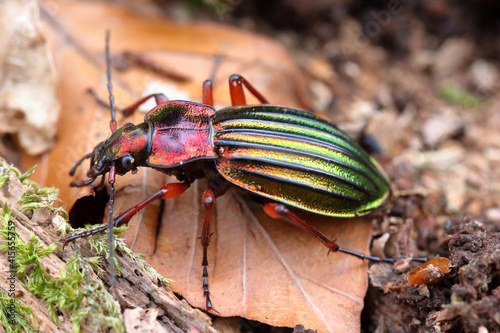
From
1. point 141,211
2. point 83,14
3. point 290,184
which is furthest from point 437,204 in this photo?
point 83,14

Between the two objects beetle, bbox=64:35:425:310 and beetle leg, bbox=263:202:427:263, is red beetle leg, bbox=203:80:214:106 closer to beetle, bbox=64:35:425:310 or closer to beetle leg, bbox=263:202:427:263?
beetle, bbox=64:35:425:310

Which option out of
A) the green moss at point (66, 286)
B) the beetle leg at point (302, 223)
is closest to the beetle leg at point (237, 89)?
the beetle leg at point (302, 223)

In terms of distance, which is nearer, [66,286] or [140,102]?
[66,286]

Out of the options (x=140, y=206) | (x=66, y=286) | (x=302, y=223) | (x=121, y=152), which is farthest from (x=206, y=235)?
(x=66, y=286)

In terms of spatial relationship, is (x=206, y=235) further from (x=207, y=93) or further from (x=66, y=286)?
(x=207, y=93)

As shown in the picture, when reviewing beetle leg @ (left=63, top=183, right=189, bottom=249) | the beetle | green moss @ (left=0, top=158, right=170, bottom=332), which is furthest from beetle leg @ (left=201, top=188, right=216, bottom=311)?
green moss @ (left=0, top=158, right=170, bottom=332)

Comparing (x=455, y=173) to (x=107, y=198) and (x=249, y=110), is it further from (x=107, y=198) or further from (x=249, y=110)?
(x=107, y=198)

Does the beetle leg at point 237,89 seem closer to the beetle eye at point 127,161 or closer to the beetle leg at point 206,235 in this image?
the beetle leg at point 206,235
